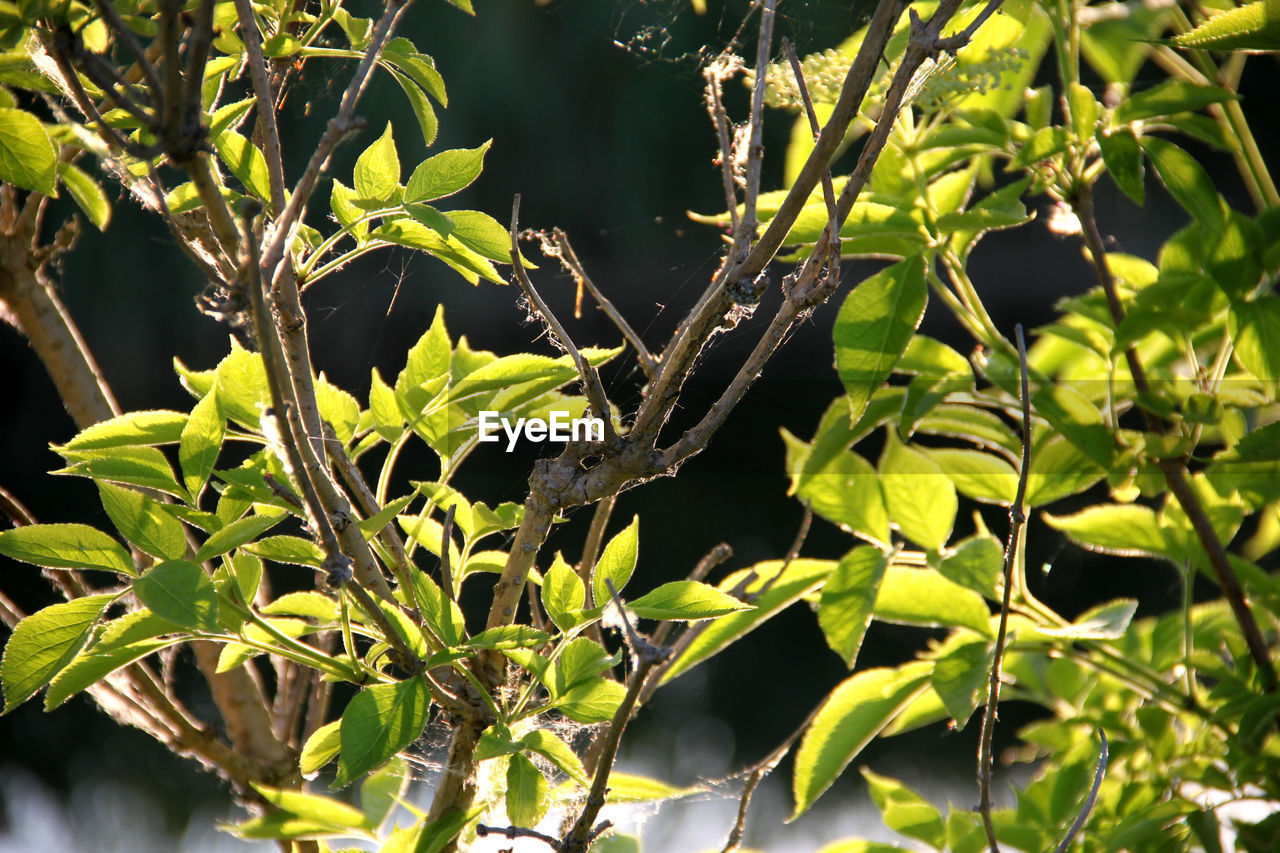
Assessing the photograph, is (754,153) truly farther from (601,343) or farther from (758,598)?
(601,343)

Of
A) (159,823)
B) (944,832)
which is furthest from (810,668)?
(159,823)

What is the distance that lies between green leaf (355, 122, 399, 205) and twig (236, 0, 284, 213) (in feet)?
0.07

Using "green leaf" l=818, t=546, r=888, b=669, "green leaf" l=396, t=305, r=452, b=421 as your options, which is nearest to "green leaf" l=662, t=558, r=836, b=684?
"green leaf" l=818, t=546, r=888, b=669

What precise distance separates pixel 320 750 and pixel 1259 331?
1.00 ft

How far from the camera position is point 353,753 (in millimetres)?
187

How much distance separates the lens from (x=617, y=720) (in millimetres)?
186

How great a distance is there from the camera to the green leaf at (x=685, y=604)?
8.0 inches

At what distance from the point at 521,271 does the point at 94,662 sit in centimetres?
14

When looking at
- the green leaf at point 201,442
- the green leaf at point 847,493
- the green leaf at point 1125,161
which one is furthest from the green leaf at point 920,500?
the green leaf at point 201,442

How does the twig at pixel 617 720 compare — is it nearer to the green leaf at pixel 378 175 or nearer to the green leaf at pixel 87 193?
the green leaf at pixel 378 175

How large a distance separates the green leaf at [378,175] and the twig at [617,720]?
0.12 metres

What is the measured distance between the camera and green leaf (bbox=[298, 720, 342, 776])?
9.2 inches

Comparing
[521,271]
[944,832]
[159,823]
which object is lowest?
[159,823]

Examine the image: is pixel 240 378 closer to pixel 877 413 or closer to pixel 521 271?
pixel 521 271
